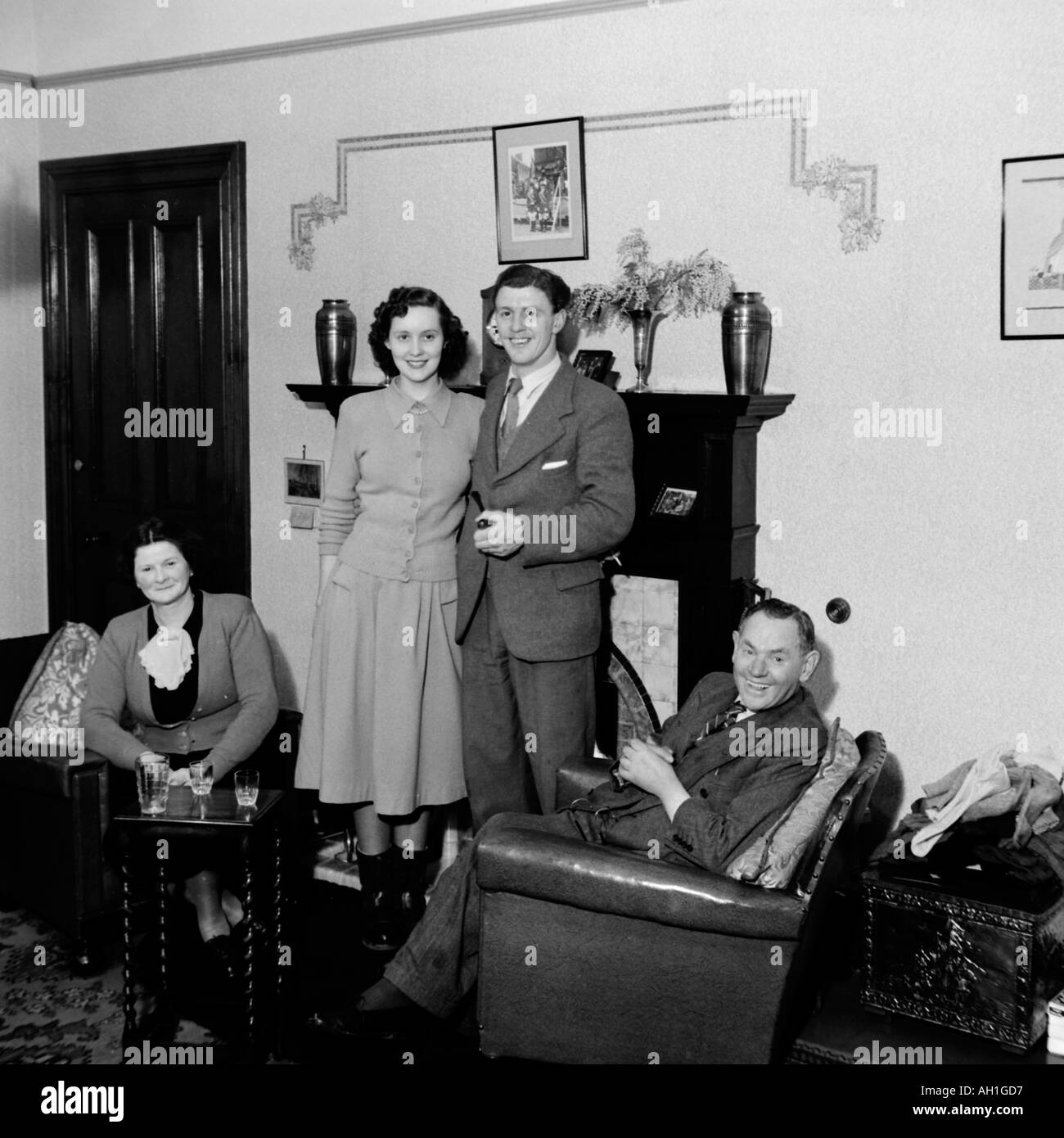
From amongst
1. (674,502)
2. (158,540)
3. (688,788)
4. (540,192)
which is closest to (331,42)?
(540,192)

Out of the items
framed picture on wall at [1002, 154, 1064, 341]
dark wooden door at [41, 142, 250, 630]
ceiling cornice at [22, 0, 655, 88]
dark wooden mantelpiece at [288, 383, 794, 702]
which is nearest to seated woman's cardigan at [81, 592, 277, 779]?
dark wooden mantelpiece at [288, 383, 794, 702]

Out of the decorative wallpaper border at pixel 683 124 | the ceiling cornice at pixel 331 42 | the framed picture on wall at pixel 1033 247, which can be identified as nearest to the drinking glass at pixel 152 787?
the decorative wallpaper border at pixel 683 124

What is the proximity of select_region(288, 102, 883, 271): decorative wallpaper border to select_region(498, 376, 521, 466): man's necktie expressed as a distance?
1.07m

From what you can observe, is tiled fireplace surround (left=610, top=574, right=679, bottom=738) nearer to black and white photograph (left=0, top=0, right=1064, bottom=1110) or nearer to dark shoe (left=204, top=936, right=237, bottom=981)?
black and white photograph (left=0, top=0, right=1064, bottom=1110)

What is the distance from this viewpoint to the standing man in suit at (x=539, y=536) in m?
3.71

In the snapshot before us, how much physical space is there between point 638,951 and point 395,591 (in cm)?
139

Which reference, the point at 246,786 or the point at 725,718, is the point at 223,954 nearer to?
the point at 246,786

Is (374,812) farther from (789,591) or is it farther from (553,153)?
(553,153)

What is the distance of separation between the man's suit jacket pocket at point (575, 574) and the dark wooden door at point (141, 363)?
7.14 feet

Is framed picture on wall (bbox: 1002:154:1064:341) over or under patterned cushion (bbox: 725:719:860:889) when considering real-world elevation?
over

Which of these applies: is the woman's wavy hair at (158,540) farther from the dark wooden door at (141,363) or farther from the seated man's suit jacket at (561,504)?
the dark wooden door at (141,363)

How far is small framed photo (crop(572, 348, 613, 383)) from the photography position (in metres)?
4.26

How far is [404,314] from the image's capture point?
3893mm

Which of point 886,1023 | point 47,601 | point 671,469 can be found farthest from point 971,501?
point 47,601
